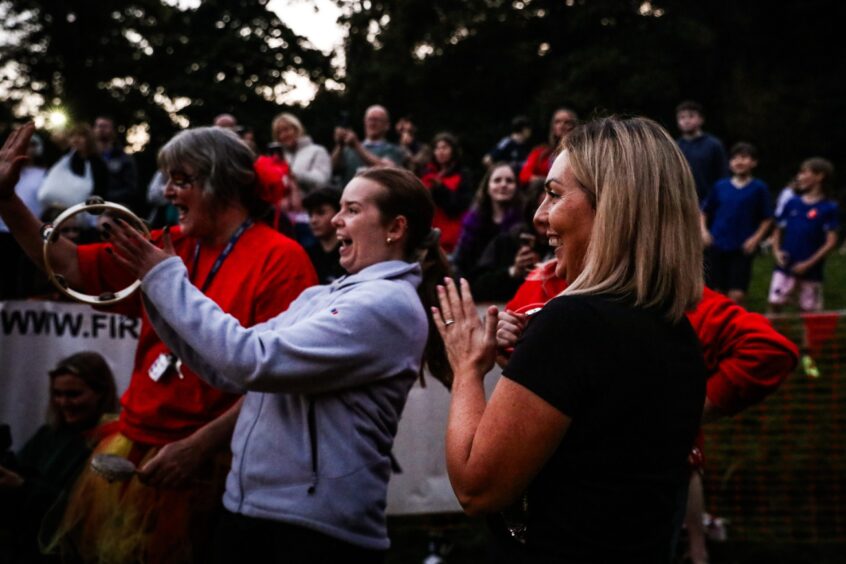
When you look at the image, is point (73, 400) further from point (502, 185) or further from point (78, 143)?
point (78, 143)

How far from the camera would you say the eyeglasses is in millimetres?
3803

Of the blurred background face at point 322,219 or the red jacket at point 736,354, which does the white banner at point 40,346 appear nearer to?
the blurred background face at point 322,219

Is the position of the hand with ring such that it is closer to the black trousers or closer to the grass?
the black trousers

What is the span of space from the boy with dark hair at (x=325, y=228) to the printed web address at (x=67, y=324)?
1.39m

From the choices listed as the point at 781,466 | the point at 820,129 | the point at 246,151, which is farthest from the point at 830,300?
the point at 820,129

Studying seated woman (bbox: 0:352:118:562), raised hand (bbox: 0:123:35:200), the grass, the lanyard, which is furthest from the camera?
the grass

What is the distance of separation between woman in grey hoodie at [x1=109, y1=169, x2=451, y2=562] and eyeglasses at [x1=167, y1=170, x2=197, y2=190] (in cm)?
64

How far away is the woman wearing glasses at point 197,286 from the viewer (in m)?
3.63

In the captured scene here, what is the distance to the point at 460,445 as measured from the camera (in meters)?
2.33

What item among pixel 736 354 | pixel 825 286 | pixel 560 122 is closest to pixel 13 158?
pixel 736 354

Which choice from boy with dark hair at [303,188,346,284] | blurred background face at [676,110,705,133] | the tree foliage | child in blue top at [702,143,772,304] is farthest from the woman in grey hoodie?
the tree foliage

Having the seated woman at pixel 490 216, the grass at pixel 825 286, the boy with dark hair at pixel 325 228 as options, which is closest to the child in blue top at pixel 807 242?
the grass at pixel 825 286

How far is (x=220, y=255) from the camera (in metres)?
3.80

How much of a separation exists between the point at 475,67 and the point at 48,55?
12499 mm
